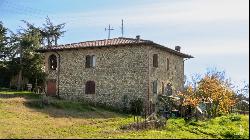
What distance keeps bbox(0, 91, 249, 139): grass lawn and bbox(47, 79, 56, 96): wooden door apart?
5804 mm

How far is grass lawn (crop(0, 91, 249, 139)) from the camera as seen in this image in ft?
79.7

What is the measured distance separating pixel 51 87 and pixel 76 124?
17170mm

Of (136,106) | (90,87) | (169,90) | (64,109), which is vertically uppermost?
(90,87)

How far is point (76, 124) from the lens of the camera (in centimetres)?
2925

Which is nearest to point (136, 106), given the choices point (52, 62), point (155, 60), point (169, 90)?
point (155, 60)

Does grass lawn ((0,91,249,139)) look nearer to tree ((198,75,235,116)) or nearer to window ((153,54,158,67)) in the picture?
tree ((198,75,235,116))

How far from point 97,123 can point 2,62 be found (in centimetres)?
2538

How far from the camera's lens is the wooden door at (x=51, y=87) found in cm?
4553

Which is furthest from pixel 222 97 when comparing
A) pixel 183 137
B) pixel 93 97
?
pixel 183 137

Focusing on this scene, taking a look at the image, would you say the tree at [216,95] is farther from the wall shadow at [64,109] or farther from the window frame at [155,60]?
the wall shadow at [64,109]

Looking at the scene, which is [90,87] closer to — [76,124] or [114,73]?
[114,73]

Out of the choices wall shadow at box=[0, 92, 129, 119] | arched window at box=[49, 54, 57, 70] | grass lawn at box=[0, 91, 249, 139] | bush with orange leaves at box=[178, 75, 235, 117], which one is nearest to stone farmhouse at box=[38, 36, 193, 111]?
arched window at box=[49, 54, 57, 70]

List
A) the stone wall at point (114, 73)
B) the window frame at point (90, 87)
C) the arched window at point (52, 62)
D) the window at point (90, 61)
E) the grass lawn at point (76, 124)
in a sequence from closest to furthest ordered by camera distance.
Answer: the grass lawn at point (76, 124), the stone wall at point (114, 73), the window frame at point (90, 87), the window at point (90, 61), the arched window at point (52, 62)

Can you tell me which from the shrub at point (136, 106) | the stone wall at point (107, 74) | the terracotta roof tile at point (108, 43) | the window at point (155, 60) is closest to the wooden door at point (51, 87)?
the stone wall at point (107, 74)
